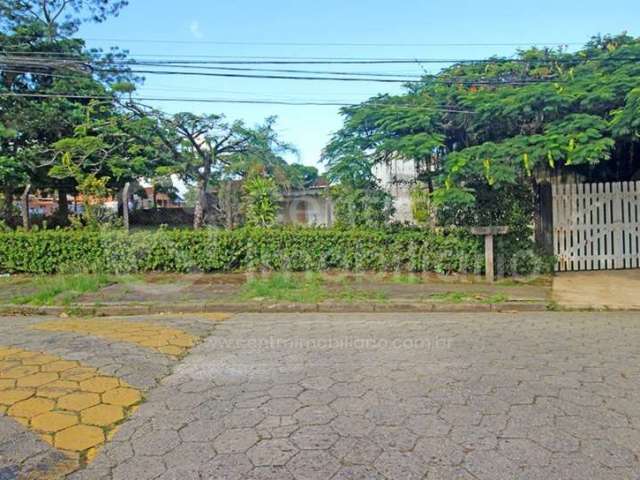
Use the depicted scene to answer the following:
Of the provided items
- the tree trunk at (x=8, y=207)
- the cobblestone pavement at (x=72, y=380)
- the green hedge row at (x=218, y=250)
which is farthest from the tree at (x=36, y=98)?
the cobblestone pavement at (x=72, y=380)

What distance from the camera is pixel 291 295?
7.77 m

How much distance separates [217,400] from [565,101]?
8325mm

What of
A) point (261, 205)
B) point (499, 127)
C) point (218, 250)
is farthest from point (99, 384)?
point (499, 127)

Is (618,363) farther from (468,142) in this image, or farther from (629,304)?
(468,142)

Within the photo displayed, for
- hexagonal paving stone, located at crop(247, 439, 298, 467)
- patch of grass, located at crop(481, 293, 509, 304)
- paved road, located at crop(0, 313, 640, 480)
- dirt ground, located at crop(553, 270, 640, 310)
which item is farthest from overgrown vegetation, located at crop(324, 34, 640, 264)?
hexagonal paving stone, located at crop(247, 439, 298, 467)

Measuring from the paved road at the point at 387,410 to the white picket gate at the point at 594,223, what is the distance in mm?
4826

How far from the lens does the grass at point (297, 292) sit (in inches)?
299

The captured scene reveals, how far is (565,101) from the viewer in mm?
8805

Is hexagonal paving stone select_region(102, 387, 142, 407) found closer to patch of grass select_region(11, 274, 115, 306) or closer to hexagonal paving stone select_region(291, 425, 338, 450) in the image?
hexagonal paving stone select_region(291, 425, 338, 450)

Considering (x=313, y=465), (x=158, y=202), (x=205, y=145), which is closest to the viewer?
(x=313, y=465)

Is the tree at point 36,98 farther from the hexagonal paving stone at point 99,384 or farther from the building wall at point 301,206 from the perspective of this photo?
the hexagonal paving stone at point 99,384

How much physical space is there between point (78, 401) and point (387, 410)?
2.25 m

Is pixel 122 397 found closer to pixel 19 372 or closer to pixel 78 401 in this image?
pixel 78 401

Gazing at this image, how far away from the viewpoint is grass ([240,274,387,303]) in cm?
759
